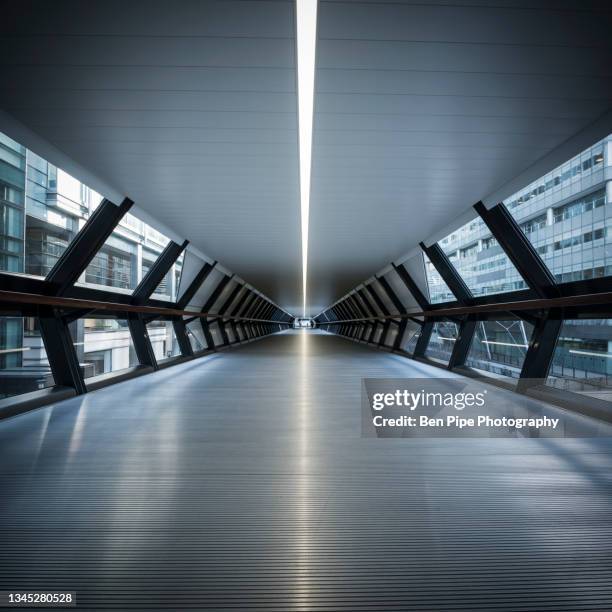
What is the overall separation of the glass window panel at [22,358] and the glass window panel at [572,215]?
7855 millimetres

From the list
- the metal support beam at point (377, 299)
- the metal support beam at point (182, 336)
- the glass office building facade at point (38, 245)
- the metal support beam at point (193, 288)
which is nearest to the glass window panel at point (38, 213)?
the glass office building facade at point (38, 245)

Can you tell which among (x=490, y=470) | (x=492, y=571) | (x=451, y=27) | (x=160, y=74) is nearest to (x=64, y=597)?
(x=492, y=571)

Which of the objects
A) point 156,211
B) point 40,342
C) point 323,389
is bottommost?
point 323,389

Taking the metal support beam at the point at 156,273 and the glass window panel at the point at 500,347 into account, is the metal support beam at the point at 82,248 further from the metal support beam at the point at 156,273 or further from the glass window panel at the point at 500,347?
the glass window panel at the point at 500,347

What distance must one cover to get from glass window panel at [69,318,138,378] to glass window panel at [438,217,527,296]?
7789 mm

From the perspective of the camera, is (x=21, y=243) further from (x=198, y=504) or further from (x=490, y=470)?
(x=490, y=470)

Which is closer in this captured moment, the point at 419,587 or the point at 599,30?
the point at 419,587

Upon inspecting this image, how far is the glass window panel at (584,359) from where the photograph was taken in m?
5.86

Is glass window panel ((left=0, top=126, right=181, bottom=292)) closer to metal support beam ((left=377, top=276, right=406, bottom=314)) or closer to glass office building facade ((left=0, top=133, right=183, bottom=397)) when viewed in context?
glass office building facade ((left=0, top=133, right=183, bottom=397))

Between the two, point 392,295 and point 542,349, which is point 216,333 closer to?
point 392,295

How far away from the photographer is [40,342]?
6.51 metres

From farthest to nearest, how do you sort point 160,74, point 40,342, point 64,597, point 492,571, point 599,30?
1. point 40,342
2. point 160,74
3. point 599,30
4. point 492,571
5. point 64,597

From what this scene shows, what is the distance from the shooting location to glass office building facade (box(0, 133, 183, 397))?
576 centimetres

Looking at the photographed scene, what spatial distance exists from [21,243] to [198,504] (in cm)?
510
